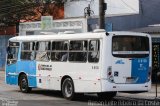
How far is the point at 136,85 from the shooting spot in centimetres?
1841

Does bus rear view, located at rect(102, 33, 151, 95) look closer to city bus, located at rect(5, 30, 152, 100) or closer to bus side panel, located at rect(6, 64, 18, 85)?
city bus, located at rect(5, 30, 152, 100)

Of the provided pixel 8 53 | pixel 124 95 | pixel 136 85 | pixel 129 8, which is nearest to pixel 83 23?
pixel 129 8

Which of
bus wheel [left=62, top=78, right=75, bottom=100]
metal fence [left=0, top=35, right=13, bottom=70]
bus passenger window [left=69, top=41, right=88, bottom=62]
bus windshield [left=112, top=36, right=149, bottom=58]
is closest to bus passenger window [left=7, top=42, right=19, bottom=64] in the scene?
bus wheel [left=62, top=78, right=75, bottom=100]

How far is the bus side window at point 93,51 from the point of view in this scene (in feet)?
59.7

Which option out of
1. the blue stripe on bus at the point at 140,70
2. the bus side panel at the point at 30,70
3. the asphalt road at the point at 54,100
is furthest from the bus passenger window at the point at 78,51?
the bus side panel at the point at 30,70

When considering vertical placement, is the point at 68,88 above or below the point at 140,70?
below

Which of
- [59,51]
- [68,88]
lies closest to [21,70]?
[59,51]

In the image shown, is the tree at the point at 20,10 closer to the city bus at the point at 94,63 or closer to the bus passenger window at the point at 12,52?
the bus passenger window at the point at 12,52

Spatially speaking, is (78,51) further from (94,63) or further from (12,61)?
(12,61)

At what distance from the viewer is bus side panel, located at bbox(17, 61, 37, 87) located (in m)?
21.9

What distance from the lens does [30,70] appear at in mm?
22141

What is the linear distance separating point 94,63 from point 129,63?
130 centimetres

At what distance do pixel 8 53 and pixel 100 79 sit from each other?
748 centimetres

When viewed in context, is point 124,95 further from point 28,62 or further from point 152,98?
point 28,62
